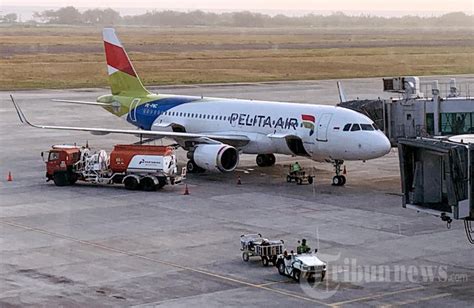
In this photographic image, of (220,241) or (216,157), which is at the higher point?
(216,157)

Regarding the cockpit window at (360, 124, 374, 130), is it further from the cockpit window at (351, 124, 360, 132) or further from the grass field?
the grass field

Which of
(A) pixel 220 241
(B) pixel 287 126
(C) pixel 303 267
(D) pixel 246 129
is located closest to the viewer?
(C) pixel 303 267

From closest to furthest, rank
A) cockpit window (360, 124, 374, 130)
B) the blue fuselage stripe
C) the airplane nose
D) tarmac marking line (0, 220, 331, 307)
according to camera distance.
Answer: tarmac marking line (0, 220, 331, 307)
the airplane nose
cockpit window (360, 124, 374, 130)
the blue fuselage stripe

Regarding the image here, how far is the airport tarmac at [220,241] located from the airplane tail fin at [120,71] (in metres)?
5.03

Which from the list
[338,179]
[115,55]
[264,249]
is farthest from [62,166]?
[264,249]

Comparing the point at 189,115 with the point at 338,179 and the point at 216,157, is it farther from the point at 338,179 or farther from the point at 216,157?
the point at 338,179

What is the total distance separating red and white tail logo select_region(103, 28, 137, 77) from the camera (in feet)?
185

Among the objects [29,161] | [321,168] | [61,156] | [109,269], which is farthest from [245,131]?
[109,269]

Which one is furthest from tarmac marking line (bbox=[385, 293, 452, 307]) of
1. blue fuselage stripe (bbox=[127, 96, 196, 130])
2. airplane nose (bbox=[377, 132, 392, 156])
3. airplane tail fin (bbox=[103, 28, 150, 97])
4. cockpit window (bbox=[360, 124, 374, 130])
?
airplane tail fin (bbox=[103, 28, 150, 97])

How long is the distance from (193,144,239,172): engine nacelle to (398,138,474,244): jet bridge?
1814 cm

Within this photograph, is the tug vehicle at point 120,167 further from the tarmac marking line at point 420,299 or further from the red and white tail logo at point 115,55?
the tarmac marking line at point 420,299

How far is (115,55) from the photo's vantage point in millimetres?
56844

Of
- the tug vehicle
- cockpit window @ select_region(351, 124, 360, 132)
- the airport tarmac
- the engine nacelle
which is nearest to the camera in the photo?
the airport tarmac

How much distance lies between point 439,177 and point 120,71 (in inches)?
1200
